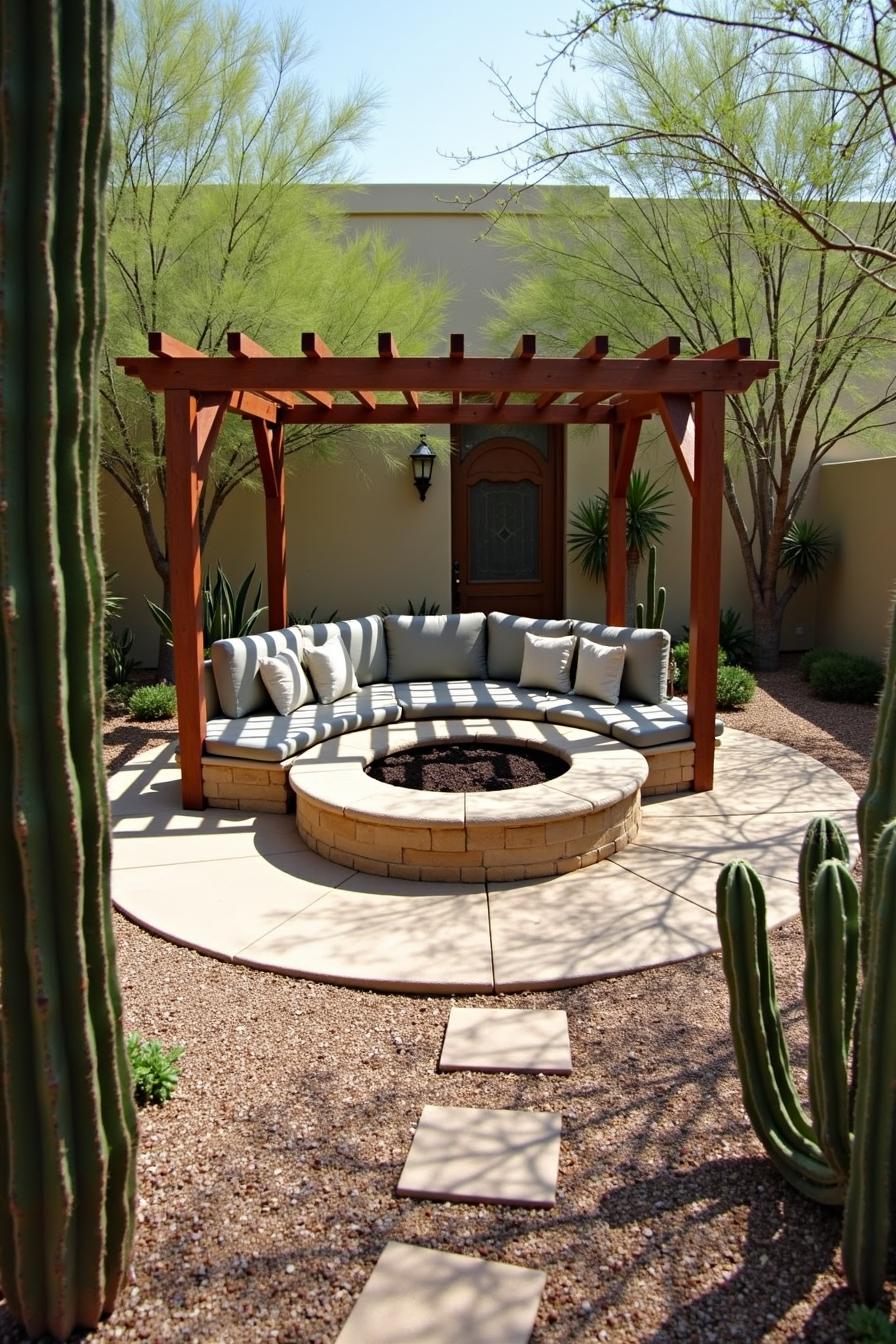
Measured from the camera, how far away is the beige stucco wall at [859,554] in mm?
9969

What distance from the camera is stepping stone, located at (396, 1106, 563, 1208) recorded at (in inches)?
97.1

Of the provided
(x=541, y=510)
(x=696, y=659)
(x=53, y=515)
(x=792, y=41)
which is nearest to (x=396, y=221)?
(x=541, y=510)

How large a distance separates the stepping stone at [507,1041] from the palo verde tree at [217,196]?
21.9 ft

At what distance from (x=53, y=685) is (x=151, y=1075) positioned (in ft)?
5.51

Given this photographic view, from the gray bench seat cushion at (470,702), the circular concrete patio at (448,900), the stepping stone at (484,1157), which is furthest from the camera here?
the gray bench seat cushion at (470,702)

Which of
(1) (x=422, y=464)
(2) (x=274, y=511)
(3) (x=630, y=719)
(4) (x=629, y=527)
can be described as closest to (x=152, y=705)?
(2) (x=274, y=511)

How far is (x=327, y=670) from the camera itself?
707cm

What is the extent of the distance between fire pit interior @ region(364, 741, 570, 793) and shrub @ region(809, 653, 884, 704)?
13.9 ft

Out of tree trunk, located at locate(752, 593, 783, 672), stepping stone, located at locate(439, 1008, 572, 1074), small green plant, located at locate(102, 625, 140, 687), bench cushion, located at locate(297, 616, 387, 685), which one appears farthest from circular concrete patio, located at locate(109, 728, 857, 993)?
tree trunk, located at locate(752, 593, 783, 672)

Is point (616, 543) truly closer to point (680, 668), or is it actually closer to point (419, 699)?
point (680, 668)

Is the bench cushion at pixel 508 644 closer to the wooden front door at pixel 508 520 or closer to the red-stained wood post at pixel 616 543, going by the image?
the red-stained wood post at pixel 616 543

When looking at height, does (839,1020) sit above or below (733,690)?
above

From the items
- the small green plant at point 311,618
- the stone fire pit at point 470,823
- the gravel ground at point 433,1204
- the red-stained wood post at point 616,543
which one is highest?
the red-stained wood post at point 616,543

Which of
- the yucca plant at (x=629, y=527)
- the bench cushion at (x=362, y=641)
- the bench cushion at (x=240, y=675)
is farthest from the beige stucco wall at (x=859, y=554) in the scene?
the bench cushion at (x=240, y=675)
